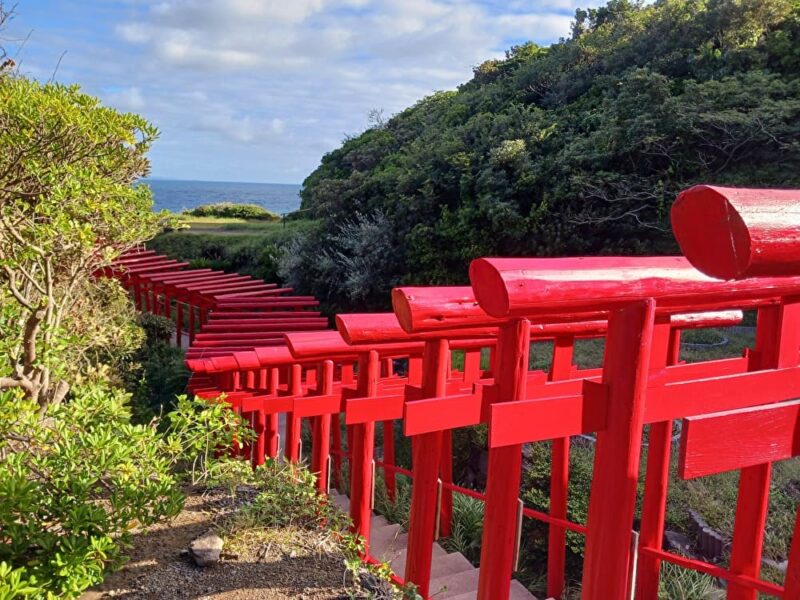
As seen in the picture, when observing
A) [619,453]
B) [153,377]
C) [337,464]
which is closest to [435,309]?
[619,453]

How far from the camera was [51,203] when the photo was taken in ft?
15.5

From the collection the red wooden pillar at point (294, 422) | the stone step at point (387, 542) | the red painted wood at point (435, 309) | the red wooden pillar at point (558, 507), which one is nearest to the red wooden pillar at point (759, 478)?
the red painted wood at point (435, 309)

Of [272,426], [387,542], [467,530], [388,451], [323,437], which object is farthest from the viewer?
[388,451]

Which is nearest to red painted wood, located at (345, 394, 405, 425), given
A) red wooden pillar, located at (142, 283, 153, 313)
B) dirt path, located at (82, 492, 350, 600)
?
dirt path, located at (82, 492, 350, 600)

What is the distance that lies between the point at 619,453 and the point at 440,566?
3.80m

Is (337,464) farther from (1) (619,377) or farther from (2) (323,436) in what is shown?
(1) (619,377)

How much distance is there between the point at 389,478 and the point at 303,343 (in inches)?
132

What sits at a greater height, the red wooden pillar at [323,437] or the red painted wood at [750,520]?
the red painted wood at [750,520]

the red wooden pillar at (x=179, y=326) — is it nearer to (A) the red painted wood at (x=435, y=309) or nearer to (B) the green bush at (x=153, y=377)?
(B) the green bush at (x=153, y=377)

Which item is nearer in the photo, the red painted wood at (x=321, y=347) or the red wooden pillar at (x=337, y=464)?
the red painted wood at (x=321, y=347)

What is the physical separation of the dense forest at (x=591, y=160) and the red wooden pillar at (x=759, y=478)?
10190 millimetres

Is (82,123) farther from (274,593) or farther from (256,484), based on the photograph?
(274,593)

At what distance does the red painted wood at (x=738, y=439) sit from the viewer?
160cm

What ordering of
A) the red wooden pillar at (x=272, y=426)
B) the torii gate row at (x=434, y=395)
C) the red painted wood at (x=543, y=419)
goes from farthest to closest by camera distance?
the red wooden pillar at (x=272, y=426), the torii gate row at (x=434, y=395), the red painted wood at (x=543, y=419)
